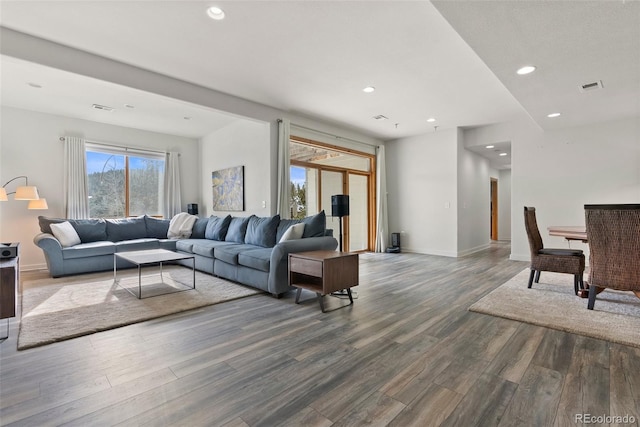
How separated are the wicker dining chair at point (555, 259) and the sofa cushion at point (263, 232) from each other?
335 cm

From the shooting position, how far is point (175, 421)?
147cm

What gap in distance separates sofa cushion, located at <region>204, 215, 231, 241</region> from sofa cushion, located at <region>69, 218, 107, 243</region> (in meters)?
1.84

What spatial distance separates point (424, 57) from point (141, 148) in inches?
231

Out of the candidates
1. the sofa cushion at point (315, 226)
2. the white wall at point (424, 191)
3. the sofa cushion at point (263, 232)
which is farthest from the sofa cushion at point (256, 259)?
the white wall at point (424, 191)

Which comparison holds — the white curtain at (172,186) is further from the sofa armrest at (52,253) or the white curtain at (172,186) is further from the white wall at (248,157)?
the sofa armrest at (52,253)

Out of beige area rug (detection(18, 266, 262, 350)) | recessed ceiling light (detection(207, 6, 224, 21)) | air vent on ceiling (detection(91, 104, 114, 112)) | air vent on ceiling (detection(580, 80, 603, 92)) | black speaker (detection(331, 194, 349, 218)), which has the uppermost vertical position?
air vent on ceiling (detection(91, 104, 114, 112))

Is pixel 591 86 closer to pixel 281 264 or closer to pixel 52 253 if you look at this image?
pixel 281 264

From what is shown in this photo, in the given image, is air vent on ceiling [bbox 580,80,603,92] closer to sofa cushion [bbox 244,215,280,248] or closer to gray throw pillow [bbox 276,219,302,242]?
gray throw pillow [bbox 276,219,302,242]

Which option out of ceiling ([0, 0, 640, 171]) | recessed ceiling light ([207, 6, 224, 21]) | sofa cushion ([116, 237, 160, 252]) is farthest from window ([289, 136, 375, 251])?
recessed ceiling light ([207, 6, 224, 21])

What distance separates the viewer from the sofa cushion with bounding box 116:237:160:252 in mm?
5137

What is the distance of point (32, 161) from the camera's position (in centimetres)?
524

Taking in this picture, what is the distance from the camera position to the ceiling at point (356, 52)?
8.19ft

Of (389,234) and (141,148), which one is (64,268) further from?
(389,234)

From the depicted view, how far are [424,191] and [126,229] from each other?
631 centimetres
